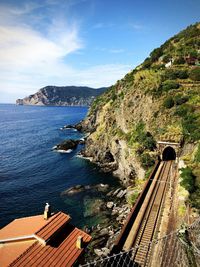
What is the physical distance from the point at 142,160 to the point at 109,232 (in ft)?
53.8

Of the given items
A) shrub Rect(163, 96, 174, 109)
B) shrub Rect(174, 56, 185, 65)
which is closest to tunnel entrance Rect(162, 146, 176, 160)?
shrub Rect(163, 96, 174, 109)

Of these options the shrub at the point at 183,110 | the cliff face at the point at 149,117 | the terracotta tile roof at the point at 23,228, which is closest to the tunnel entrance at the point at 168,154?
the cliff face at the point at 149,117

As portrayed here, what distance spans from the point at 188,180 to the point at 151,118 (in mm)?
23497

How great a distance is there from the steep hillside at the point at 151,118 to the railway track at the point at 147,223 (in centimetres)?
563

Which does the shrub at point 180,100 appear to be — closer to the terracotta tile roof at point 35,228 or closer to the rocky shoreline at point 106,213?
the rocky shoreline at point 106,213

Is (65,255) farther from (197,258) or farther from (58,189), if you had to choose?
(58,189)

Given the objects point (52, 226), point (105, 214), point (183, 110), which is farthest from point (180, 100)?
point (52, 226)

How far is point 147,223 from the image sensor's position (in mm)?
25344

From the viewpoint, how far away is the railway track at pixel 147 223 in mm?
21416

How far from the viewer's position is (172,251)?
2038 cm

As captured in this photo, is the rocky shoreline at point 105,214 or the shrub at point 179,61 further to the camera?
the shrub at point 179,61

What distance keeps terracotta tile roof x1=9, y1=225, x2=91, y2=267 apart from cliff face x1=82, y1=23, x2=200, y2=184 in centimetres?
2682

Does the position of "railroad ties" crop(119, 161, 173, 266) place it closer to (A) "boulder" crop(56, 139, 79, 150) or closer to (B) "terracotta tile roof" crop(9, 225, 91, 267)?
(B) "terracotta tile roof" crop(9, 225, 91, 267)

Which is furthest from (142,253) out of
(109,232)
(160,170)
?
(160,170)
